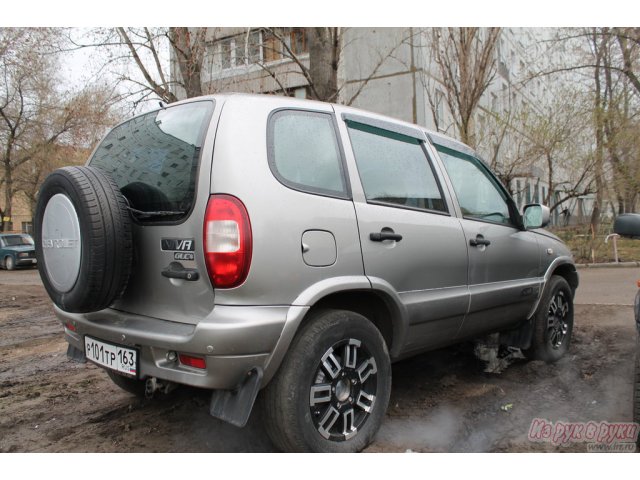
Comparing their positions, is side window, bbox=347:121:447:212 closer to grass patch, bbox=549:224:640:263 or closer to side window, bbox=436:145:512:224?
side window, bbox=436:145:512:224

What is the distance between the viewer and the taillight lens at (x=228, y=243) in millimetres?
2117

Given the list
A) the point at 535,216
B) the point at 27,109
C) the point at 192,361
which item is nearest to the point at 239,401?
the point at 192,361

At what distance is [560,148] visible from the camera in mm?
12742

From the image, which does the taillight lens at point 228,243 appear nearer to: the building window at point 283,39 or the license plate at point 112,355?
the license plate at point 112,355

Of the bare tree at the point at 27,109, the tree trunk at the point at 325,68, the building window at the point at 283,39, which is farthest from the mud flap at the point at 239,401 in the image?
the bare tree at the point at 27,109

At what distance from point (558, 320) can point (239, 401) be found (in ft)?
10.8

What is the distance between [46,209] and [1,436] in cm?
148

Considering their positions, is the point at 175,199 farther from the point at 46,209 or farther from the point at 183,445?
the point at 183,445

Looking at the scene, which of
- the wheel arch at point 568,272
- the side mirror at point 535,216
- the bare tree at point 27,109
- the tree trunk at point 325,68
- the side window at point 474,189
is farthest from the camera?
the bare tree at point 27,109

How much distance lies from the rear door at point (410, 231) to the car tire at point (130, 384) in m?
1.86

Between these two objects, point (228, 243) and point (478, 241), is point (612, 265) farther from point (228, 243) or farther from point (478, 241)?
point (228, 243)

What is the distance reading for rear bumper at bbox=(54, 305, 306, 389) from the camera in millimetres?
2066

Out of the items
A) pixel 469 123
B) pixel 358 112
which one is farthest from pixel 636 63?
pixel 358 112

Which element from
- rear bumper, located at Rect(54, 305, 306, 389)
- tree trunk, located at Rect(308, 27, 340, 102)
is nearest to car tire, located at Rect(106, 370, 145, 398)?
rear bumper, located at Rect(54, 305, 306, 389)
